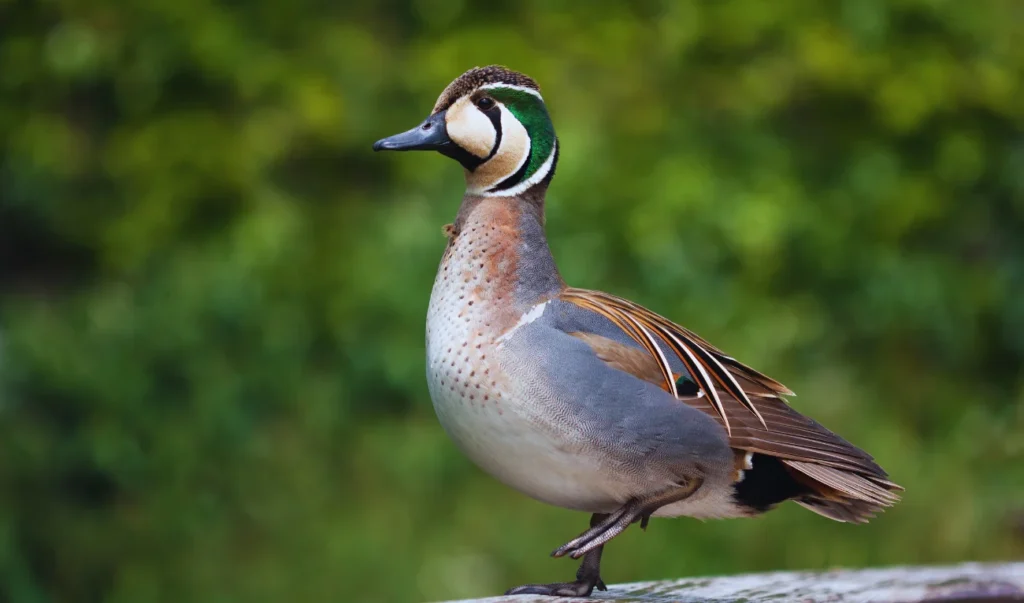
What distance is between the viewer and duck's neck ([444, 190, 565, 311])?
2.18 m

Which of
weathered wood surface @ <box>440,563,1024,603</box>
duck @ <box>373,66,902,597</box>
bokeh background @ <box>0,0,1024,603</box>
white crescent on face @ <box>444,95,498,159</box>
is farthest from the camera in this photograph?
bokeh background @ <box>0,0,1024,603</box>

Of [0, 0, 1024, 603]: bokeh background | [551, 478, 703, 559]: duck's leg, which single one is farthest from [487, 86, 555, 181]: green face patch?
[0, 0, 1024, 603]: bokeh background

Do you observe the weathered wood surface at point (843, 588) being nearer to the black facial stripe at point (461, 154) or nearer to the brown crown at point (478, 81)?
the black facial stripe at point (461, 154)

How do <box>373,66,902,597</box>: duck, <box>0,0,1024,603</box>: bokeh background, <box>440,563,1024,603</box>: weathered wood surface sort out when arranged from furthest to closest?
<box>0,0,1024,603</box>: bokeh background
<box>440,563,1024,603</box>: weathered wood surface
<box>373,66,902,597</box>: duck

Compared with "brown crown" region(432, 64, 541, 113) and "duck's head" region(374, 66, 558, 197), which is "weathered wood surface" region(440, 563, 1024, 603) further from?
"brown crown" region(432, 64, 541, 113)

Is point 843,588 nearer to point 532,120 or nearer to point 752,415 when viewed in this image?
point 752,415

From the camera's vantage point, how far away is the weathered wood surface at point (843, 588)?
7.98 feet

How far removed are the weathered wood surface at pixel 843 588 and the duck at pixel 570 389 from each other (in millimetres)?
255

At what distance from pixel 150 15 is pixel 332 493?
8.48ft

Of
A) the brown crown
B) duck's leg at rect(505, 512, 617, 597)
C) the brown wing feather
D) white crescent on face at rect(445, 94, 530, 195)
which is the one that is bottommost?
duck's leg at rect(505, 512, 617, 597)

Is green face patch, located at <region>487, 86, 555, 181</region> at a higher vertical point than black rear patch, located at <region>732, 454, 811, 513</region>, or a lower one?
higher

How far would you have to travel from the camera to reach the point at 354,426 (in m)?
4.69

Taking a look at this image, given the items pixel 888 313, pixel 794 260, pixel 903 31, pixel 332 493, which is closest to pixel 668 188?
pixel 794 260

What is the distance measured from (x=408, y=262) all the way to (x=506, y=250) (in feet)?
9.20
